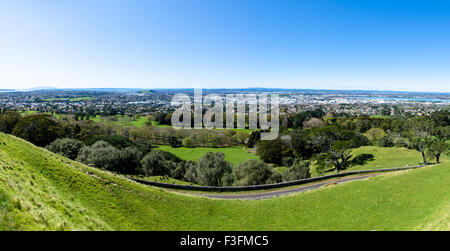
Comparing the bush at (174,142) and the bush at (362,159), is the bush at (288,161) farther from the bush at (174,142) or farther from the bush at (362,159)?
the bush at (174,142)

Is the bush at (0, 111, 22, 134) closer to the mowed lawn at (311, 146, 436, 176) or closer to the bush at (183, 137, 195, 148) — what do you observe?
the bush at (183, 137, 195, 148)

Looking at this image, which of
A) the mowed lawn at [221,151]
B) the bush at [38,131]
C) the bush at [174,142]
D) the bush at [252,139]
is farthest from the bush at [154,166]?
the bush at [252,139]

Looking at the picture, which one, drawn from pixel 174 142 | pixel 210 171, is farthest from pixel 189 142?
pixel 210 171

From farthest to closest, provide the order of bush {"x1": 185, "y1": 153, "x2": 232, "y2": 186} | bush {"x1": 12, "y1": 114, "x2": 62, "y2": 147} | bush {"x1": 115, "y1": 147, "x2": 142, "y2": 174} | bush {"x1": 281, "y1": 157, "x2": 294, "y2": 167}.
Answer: bush {"x1": 12, "y1": 114, "x2": 62, "y2": 147} → bush {"x1": 281, "y1": 157, "x2": 294, "y2": 167} → bush {"x1": 115, "y1": 147, "x2": 142, "y2": 174} → bush {"x1": 185, "y1": 153, "x2": 232, "y2": 186}

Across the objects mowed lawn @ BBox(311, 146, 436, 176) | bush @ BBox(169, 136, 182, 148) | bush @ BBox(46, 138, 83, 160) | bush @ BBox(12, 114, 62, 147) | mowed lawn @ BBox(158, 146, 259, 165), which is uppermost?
bush @ BBox(12, 114, 62, 147)

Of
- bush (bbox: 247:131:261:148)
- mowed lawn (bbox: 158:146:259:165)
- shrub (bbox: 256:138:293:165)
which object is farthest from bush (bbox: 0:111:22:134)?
shrub (bbox: 256:138:293:165)

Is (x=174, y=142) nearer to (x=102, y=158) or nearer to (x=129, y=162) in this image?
(x=129, y=162)

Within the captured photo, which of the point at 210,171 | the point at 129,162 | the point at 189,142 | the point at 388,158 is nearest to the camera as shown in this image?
the point at 210,171
